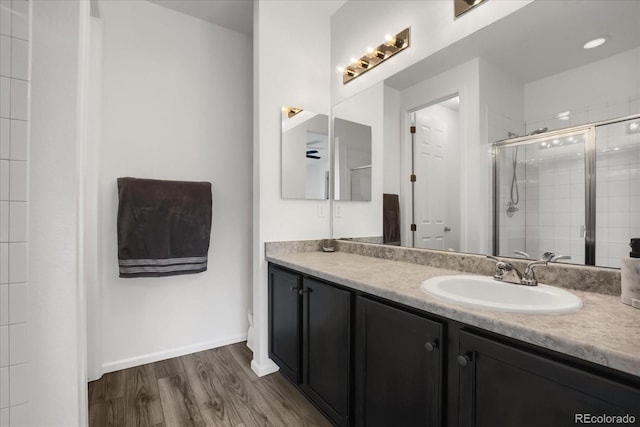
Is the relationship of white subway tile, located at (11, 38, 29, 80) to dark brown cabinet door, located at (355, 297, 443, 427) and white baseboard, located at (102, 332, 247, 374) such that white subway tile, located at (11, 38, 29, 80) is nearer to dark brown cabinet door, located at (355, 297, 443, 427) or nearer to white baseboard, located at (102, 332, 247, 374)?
dark brown cabinet door, located at (355, 297, 443, 427)

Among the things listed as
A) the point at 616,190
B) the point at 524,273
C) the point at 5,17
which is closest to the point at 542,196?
the point at 616,190

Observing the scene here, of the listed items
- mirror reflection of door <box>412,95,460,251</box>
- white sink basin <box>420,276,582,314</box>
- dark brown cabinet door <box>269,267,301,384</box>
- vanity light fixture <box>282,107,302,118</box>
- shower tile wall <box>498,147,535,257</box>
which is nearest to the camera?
white sink basin <box>420,276,582,314</box>

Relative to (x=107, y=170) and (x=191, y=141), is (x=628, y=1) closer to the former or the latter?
(x=191, y=141)

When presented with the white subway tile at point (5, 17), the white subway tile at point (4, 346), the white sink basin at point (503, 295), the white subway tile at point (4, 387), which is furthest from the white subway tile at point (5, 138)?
the white sink basin at point (503, 295)

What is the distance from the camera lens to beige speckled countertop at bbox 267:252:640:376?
0.60 m

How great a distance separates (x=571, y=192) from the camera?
1112mm

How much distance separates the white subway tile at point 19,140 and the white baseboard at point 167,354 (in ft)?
5.49

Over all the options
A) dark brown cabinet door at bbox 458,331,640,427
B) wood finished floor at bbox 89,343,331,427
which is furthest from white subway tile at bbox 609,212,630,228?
wood finished floor at bbox 89,343,331,427

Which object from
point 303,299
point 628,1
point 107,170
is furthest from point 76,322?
point 628,1

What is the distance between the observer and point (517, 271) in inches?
44.7

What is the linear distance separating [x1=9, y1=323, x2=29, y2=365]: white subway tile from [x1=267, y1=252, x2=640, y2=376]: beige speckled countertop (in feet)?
3.84

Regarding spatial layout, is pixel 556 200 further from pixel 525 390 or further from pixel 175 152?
pixel 175 152

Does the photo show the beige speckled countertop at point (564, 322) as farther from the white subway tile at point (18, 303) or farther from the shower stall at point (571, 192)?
the white subway tile at point (18, 303)

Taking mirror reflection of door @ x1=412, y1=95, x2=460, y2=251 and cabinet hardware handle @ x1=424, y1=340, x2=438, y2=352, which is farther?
mirror reflection of door @ x1=412, y1=95, x2=460, y2=251
